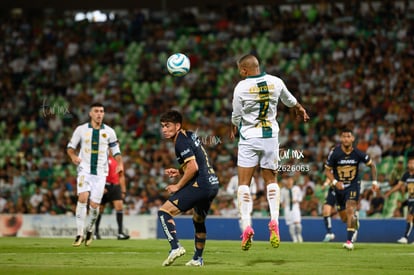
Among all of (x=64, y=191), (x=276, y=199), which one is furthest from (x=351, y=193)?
(x=64, y=191)

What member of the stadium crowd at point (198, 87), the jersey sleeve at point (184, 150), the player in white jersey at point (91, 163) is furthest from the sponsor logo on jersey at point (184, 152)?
the stadium crowd at point (198, 87)

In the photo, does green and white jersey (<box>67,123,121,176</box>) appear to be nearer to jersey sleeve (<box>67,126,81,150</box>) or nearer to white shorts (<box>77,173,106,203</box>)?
jersey sleeve (<box>67,126,81,150</box>)

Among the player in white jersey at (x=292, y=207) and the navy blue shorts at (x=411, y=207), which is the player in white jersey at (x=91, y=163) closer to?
the player in white jersey at (x=292, y=207)

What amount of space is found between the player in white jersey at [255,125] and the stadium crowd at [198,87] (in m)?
12.2

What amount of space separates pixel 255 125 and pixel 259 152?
42 cm

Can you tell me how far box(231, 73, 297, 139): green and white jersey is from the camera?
12250 mm

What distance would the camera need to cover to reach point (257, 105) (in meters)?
12.3

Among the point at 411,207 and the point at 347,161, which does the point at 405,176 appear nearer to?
the point at 411,207

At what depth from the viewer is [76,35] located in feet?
119

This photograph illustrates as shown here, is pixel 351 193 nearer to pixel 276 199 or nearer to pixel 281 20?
pixel 276 199

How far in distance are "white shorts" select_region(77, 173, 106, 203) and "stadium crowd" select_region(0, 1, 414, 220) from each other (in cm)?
885

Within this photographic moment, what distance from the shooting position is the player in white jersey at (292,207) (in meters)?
24.0

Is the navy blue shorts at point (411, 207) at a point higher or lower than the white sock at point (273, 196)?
lower

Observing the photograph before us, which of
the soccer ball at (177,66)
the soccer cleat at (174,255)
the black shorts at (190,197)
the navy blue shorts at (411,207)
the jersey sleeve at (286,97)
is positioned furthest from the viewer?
the navy blue shorts at (411,207)
